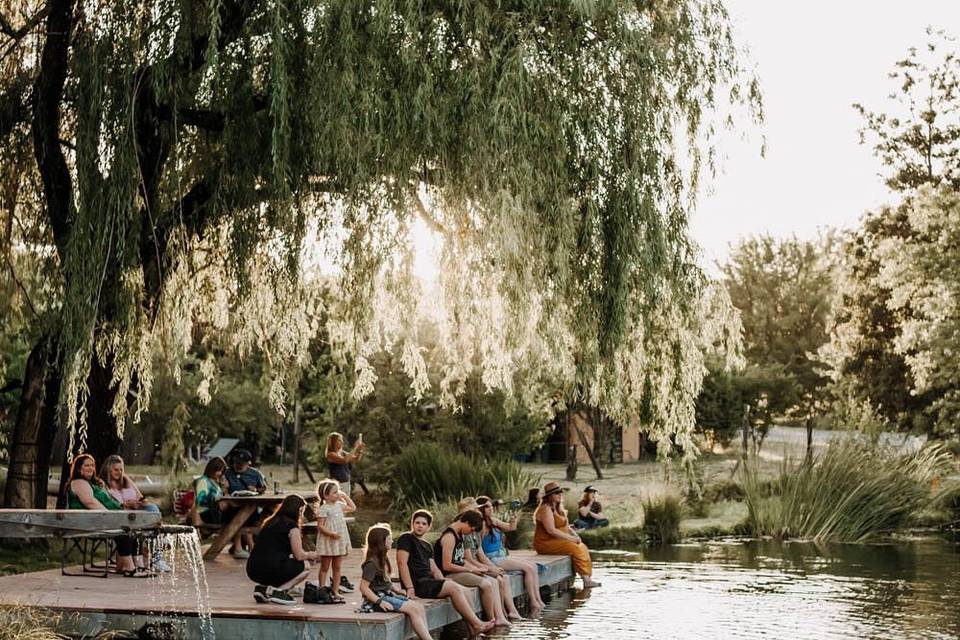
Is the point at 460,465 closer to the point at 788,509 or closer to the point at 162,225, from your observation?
the point at 788,509

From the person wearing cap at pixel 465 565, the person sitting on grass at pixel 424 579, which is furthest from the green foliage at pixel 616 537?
the person sitting on grass at pixel 424 579

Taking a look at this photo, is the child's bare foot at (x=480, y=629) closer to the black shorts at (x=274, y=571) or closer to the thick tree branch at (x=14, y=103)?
the black shorts at (x=274, y=571)

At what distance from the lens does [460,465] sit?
24047mm

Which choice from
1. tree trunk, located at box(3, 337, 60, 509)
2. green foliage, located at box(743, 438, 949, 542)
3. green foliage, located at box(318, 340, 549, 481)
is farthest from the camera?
green foliage, located at box(318, 340, 549, 481)

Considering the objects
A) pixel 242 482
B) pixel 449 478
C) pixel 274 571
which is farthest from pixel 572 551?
pixel 449 478

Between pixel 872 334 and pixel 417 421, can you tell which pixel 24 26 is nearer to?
pixel 417 421

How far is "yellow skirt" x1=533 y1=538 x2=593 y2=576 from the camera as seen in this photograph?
659 inches

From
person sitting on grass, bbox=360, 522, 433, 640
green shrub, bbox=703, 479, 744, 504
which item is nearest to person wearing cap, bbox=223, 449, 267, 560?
person sitting on grass, bbox=360, 522, 433, 640

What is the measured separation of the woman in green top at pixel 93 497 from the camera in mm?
13078

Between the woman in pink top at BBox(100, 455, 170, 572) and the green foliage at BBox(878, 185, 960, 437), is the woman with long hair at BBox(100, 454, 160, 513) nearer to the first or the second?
the woman in pink top at BBox(100, 455, 170, 572)

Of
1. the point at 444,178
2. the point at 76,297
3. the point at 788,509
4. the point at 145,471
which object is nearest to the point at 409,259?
the point at 444,178

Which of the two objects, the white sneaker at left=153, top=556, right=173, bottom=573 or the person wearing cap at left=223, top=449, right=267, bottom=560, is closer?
the white sneaker at left=153, top=556, right=173, bottom=573

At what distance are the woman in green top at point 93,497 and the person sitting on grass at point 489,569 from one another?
3.35m

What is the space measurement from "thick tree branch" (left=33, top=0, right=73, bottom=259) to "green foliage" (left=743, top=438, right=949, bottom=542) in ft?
48.1
